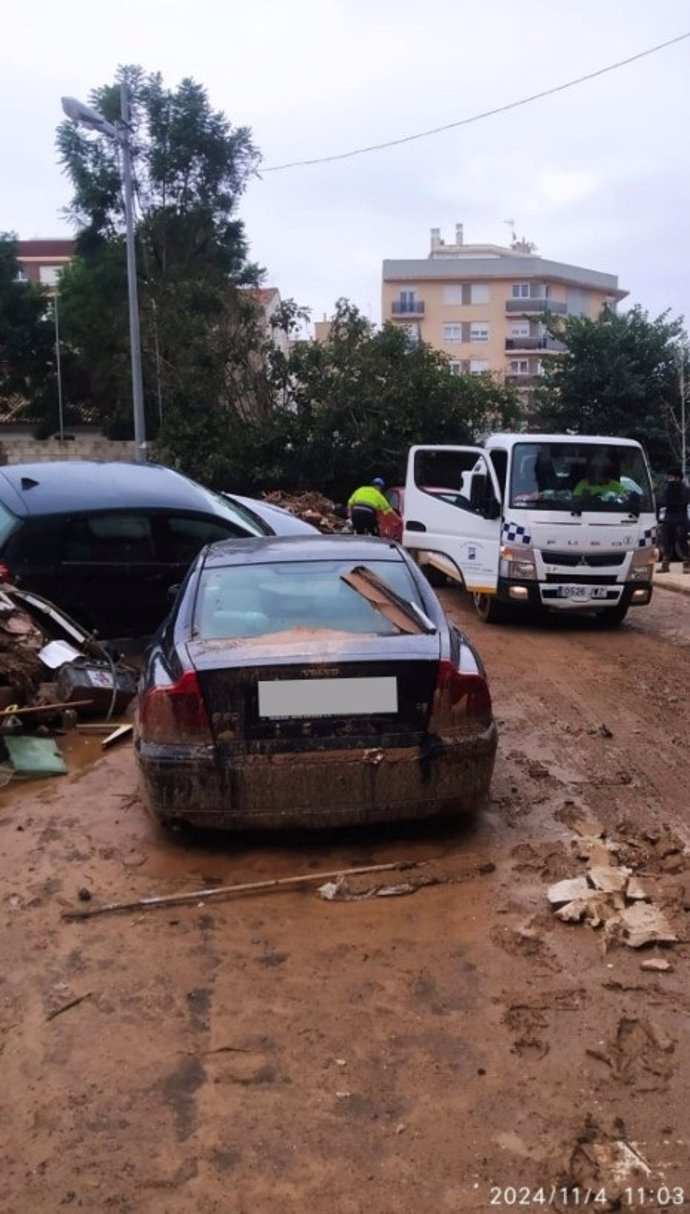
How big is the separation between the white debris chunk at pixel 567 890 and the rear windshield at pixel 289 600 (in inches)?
51.7

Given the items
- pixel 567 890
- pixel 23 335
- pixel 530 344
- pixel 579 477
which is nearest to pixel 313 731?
pixel 567 890

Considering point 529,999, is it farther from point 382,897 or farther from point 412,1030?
point 382,897

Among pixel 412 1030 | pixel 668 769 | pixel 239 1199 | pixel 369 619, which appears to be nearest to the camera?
pixel 239 1199

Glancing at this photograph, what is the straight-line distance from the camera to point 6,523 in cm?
810

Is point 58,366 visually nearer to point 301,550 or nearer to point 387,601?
point 301,550

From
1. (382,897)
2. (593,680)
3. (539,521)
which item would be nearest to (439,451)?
(539,521)

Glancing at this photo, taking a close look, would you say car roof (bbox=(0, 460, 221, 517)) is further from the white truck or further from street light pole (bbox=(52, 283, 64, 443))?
street light pole (bbox=(52, 283, 64, 443))

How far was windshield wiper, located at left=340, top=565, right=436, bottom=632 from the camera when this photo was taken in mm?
4918

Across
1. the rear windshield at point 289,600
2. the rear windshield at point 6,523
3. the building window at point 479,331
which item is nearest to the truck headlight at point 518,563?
the rear windshield at point 6,523

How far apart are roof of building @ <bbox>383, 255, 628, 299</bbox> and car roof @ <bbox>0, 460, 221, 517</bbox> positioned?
57.9m

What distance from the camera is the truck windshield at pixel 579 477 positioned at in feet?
36.0

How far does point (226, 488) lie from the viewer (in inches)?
976

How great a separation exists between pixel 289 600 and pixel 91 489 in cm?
387

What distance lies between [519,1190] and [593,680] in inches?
251
